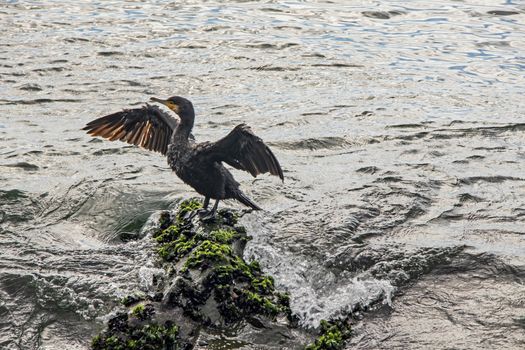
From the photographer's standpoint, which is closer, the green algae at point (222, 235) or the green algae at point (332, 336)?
the green algae at point (332, 336)

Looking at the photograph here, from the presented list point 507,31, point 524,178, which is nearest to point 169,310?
point 524,178

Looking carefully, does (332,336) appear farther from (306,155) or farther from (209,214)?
(306,155)

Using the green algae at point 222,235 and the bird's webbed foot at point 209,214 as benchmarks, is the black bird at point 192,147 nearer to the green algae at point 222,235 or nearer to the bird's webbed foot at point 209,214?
the bird's webbed foot at point 209,214

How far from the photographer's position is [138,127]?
866cm

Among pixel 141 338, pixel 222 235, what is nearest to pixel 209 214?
pixel 222 235

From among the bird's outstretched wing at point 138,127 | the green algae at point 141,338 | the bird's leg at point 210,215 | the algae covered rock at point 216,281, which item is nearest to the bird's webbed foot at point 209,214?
the bird's leg at point 210,215

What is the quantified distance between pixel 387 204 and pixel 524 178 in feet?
6.64

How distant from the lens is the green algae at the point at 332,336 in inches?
240

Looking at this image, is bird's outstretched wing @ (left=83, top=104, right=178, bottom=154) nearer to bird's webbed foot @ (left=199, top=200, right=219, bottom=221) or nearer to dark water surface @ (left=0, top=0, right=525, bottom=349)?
dark water surface @ (left=0, top=0, right=525, bottom=349)

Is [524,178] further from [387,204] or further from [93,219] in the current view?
[93,219]

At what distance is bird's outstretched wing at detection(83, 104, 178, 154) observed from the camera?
8.52m

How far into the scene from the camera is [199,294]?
6.33 metres

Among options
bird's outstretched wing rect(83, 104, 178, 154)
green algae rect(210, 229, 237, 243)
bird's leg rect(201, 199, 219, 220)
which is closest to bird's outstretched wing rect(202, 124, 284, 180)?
bird's leg rect(201, 199, 219, 220)

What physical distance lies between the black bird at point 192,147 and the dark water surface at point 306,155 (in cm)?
49
